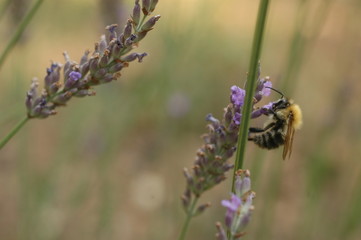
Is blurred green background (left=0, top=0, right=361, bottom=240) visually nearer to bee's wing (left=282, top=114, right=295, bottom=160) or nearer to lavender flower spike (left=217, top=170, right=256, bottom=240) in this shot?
bee's wing (left=282, top=114, right=295, bottom=160)

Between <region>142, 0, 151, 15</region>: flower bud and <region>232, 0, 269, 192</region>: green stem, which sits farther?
<region>142, 0, 151, 15</region>: flower bud

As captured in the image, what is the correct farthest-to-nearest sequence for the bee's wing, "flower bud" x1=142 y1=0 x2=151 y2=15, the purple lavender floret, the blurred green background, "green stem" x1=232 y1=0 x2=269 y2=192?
the blurred green background
the bee's wing
the purple lavender floret
"flower bud" x1=142 y1=0 x2=151 y2=15
"green stem" x1=232 y1=0 x2=269 y2=192

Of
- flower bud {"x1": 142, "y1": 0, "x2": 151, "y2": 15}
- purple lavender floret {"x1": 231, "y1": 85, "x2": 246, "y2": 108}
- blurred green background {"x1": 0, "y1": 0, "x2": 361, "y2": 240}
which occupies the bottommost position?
blurred green background {"x1": 0, "y1": 0, "x2": 361, "y2": 240}

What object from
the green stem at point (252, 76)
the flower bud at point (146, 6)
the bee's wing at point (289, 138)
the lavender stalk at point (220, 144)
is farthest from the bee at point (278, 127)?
the flower bud at point (146, 6)

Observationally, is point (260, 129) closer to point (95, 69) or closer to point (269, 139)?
point (269, 139)

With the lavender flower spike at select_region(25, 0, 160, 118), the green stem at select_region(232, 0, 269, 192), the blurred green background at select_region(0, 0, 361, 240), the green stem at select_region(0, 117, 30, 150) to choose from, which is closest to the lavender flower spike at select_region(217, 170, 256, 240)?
the green stem at select_region(232, 0, 269, 192)

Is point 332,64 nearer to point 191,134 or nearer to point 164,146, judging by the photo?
point 191,134

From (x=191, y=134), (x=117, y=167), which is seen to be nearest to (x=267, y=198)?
(x=117, y=167)
